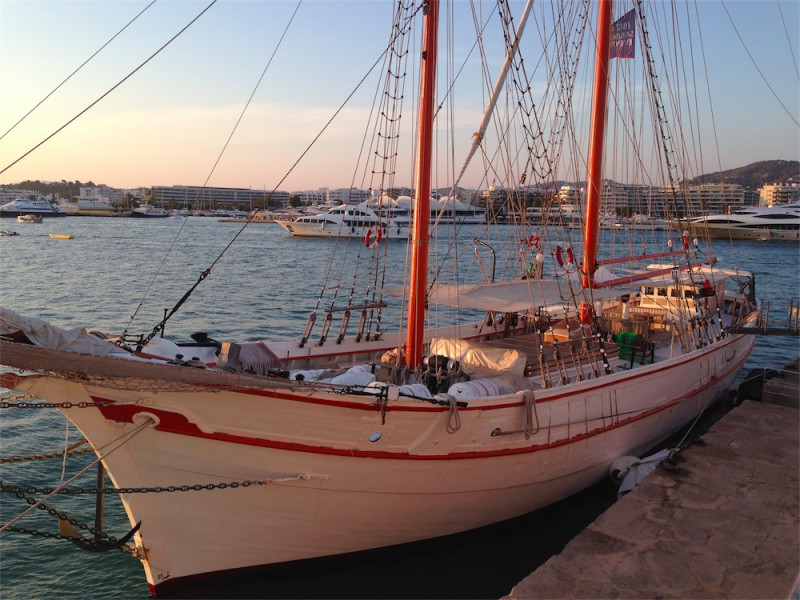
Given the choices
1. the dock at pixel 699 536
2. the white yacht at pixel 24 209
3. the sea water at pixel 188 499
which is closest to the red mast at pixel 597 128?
the dock at pixel 699 536

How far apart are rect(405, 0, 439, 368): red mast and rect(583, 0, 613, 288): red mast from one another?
5661 mm

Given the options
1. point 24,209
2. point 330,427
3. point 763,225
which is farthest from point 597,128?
point 24,209

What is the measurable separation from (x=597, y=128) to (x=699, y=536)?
8.75 metres

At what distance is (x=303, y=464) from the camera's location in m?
7.01

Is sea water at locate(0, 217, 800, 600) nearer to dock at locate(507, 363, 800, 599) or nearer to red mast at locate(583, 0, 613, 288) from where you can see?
dock at locate(507, 363, 800, 599)

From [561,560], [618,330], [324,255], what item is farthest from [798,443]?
[324,255]

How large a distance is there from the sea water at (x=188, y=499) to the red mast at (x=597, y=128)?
5063mm

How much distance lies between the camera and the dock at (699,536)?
250 inches

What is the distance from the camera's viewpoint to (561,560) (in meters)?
Answer: 6.80

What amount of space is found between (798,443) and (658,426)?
223 cm

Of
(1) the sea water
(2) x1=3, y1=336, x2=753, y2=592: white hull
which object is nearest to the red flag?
(2) x1=3, y1=336, x2=753, y2=592: white hull

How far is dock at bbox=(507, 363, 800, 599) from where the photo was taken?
20.8 ft

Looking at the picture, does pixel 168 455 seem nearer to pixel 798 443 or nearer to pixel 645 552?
pixel 645 552

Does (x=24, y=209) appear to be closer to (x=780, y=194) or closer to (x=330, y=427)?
(x=330, y=427)
